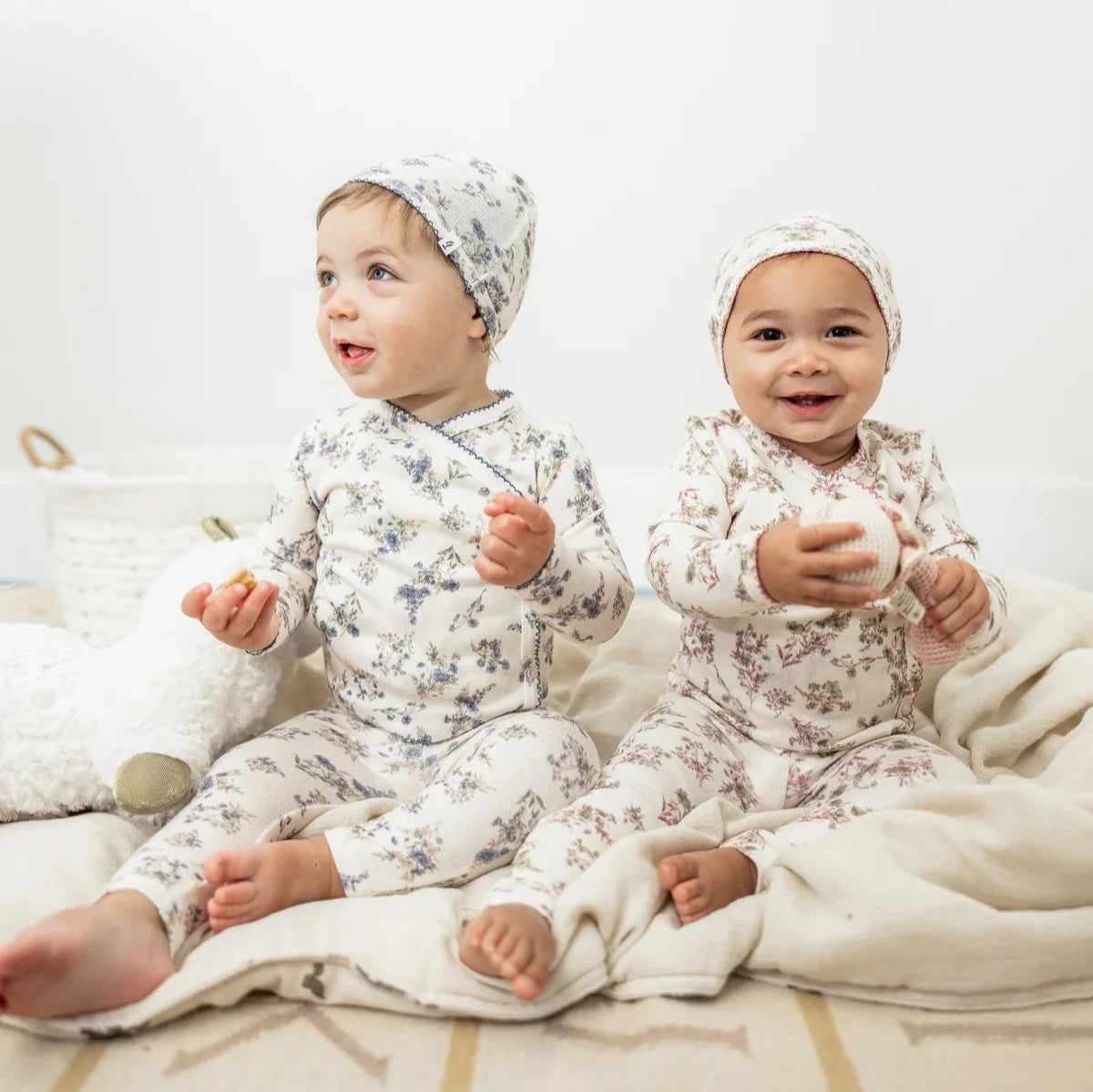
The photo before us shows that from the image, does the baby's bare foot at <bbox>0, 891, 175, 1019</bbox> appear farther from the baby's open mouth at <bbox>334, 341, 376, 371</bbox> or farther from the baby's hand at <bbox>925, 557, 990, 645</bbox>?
the baby's hand at <bbox>925, 557, 990, 645</bbox>

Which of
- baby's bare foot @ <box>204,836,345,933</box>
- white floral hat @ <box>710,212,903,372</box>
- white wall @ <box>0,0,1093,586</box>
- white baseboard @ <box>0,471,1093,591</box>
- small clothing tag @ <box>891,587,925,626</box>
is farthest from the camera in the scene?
white baseboard @ <box>0,471,1093,591</box>

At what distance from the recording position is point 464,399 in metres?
1.16

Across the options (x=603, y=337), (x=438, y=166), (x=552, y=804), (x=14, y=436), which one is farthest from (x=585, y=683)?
(x=14, y=436)

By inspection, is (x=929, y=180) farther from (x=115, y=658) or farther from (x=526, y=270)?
(x=115, y=658)

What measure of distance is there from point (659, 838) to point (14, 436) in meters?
1.93

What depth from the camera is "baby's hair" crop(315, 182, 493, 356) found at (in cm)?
108

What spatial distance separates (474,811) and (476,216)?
1.79 ft

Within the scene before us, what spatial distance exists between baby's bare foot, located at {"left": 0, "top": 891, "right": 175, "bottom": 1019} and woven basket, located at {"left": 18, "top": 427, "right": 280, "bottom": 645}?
0.72 m

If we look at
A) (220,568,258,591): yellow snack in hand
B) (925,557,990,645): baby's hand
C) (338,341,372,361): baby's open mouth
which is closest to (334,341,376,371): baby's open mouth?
(338,341,372,361): baby's open mouth

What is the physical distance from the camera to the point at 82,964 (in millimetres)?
755

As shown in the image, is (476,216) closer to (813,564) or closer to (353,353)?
(353,353)

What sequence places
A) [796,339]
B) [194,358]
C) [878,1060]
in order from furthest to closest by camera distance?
1. [194,358]
2. [796,339]
3. [878,1060]

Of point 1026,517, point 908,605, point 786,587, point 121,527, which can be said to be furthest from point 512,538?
point 1026,517

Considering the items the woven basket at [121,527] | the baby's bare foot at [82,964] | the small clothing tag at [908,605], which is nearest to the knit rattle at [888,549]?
the small clothing tag at [908,605]
